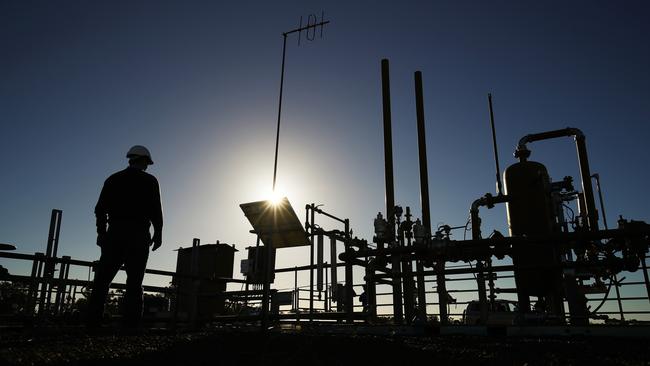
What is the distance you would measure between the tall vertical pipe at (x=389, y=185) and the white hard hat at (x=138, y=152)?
5.41 meters

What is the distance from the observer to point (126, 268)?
18.1 feet

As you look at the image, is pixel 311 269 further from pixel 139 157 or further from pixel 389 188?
pixel 139 157

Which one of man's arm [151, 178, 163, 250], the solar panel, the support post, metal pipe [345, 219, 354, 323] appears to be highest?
the support post

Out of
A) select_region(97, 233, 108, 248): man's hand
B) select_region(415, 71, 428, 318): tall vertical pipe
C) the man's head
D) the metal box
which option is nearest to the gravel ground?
select_region(97, 233, 108, 248): man's hand

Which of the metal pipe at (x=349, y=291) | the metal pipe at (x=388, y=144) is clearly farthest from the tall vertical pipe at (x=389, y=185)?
the metal pipe at (x=349, y=291)

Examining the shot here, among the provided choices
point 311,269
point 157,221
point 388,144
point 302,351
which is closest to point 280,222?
point 311,269

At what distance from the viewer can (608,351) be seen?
3.63 m

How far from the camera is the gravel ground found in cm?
317

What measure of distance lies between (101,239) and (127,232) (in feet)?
1.04

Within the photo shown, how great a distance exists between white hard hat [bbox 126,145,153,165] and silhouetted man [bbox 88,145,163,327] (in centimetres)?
21

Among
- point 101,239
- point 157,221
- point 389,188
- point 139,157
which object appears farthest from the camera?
point 389,188

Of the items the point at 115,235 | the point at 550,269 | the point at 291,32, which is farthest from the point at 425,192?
the point at 115,235

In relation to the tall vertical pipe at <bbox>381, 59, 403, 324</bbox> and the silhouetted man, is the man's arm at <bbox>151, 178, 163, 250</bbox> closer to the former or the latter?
the silhouetted man

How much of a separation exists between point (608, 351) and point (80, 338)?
15.4 feet
